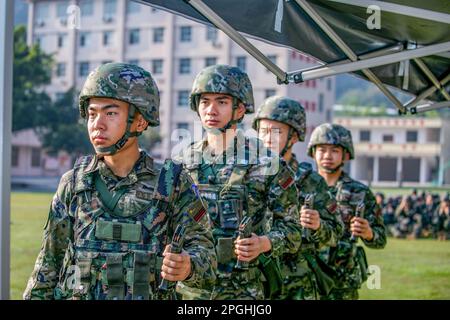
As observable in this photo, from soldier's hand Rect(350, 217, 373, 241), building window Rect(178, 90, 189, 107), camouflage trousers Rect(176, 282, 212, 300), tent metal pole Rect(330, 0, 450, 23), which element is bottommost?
camouflage trousers Rect(176, 282, 212, 300)

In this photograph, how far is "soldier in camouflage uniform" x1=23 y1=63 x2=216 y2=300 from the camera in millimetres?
2682

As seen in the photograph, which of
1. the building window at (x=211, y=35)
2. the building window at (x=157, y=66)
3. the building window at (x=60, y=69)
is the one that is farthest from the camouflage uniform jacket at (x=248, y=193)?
the building window at (x=60, y=69)

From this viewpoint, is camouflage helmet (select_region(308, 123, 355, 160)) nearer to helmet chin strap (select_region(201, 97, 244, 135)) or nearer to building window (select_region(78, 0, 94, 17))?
helmet chin strap (select_region(201, 97, 244, 135))

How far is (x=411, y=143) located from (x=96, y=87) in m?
44.9

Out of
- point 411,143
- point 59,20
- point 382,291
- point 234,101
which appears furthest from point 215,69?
point 411,143

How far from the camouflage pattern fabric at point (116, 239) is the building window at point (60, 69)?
32280 millimetres

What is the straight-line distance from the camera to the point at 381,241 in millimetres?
5676

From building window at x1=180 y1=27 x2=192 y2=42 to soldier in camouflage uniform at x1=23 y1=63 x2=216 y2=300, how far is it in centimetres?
3087

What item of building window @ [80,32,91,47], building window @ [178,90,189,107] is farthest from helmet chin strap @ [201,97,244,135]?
building window @ [80,32,91,47]

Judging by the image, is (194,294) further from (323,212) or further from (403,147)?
(403,147)

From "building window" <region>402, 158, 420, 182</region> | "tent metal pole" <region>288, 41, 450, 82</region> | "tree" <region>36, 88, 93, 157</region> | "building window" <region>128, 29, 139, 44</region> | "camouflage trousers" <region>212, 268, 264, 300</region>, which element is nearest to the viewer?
"tent metal pole" <region>288, 41, 450, 82</region>

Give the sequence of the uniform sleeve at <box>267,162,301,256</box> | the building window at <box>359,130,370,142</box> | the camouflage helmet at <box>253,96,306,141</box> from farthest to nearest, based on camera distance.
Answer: the building window at <box>359,130,370,142</box>, the camouflage helmet at <box>253,96,306,141</box>, the uniform sleeve at <box>267,162,301,256</box>

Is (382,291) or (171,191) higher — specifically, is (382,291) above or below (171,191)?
below
